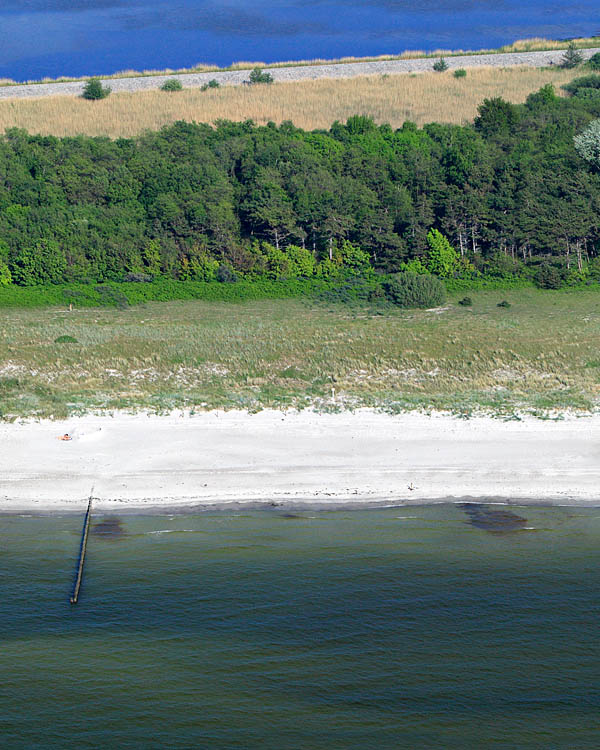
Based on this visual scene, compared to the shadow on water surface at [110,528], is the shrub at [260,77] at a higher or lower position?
higher

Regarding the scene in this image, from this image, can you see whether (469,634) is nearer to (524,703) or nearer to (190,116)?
(524,703)

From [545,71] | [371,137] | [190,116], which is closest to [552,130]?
[371,137]

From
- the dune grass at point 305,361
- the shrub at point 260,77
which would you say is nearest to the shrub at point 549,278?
the dune grass at point 305,361

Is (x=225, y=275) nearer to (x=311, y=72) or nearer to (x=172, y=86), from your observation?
(x=172, y=86)

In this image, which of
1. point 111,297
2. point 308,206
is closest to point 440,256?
point 308,206

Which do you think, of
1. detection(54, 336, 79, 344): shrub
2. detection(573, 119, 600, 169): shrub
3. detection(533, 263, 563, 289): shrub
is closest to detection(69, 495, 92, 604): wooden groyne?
detection(54, 336, 79, 344): shrub

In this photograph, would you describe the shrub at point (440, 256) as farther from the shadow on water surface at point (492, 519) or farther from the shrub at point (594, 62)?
the shrub at point (594, 62)
